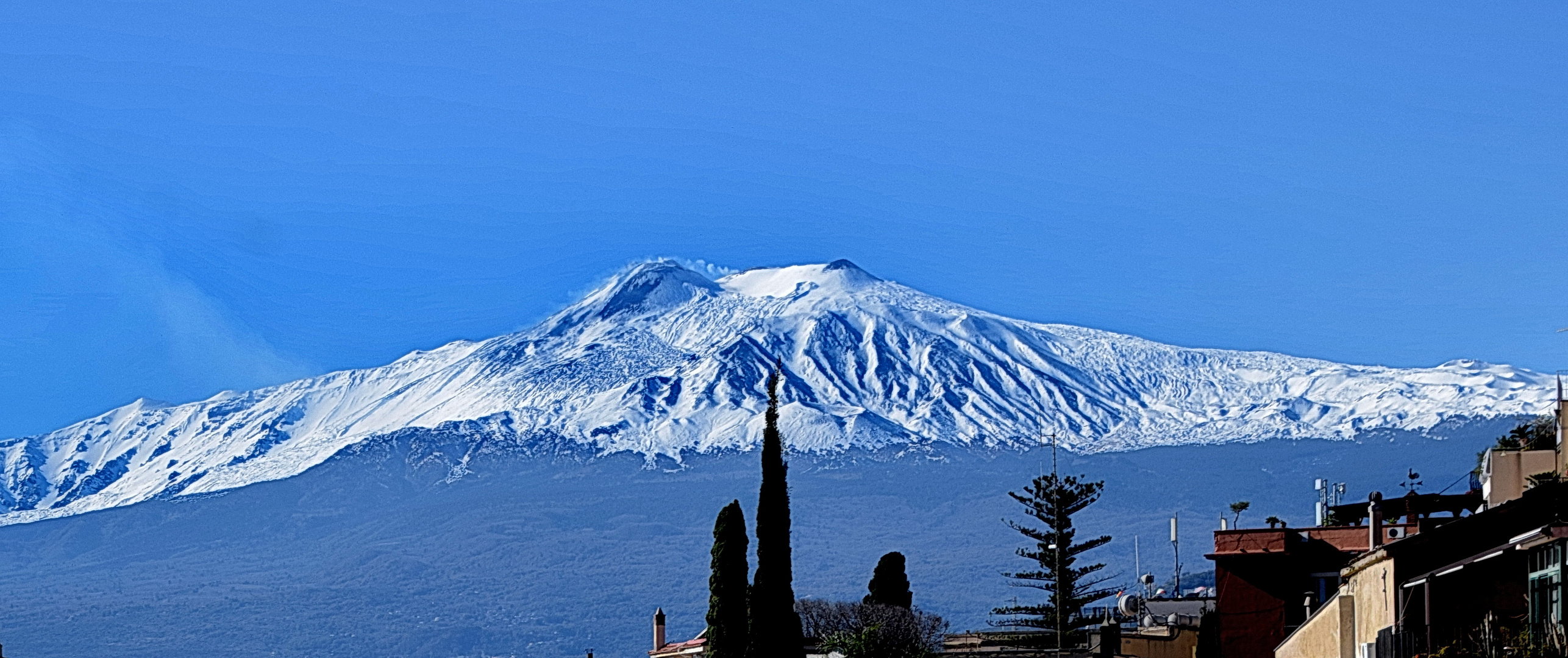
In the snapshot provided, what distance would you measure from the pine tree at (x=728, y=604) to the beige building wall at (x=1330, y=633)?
563 inches

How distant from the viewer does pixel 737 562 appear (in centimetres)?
4003

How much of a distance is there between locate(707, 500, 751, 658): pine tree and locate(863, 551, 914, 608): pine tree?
55.7 feet

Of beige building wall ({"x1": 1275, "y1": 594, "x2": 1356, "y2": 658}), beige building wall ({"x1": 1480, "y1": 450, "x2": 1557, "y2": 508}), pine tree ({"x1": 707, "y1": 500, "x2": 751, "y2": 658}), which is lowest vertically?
beige building wall ({"x1": 1275, "y1": 594, "x2": 1356, "y2": 658})

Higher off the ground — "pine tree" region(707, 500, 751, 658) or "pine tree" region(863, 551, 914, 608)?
"pine tree" region(863, 551, 914, 608)

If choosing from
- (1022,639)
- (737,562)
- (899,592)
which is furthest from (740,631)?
(899,592)

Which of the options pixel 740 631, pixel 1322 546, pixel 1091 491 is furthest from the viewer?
pixel 1091 491

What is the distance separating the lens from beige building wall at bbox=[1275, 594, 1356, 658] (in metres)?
22.2

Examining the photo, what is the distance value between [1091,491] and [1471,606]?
144ft

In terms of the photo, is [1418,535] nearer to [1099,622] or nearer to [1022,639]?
[1022,639]

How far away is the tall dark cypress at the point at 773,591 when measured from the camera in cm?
3953

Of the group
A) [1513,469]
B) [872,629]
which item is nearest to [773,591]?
[872,629]

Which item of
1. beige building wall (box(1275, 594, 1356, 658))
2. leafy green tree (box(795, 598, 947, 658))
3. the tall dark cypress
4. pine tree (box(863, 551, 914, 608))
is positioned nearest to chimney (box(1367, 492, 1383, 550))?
beige building wall (box(1275, 594, 1356, 658))

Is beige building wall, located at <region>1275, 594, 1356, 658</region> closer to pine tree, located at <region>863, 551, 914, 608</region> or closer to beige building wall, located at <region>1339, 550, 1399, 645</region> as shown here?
beige building wall, located at <region>1339, 550, 1399, 645</region>

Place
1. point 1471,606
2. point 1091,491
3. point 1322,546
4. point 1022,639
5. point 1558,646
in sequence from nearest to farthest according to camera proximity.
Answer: point 1558,646
point 1471,606
point 1322,546
point 1022,639
point 1091,491
